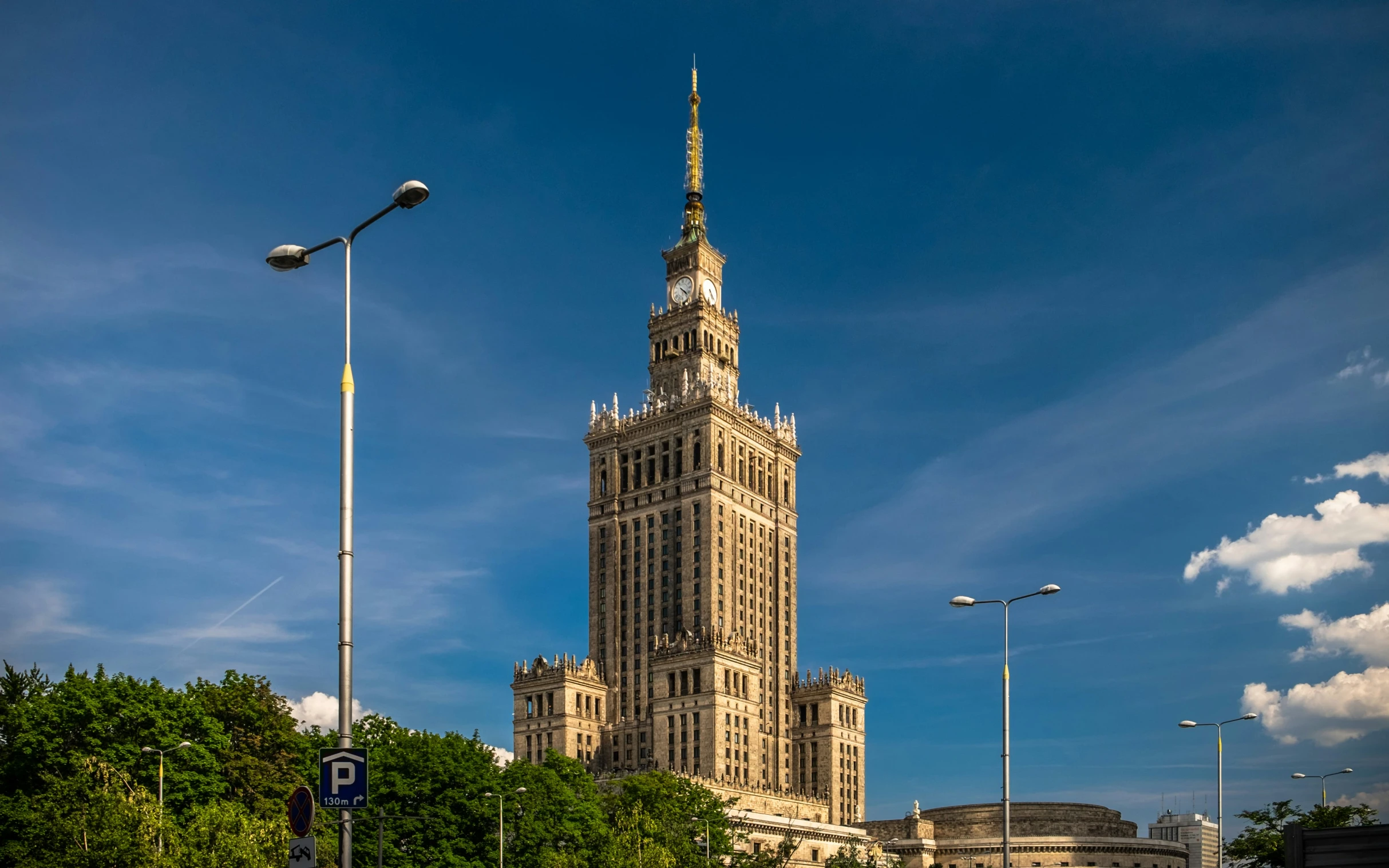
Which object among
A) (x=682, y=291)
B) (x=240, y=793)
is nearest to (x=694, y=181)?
(x=682, y=291)

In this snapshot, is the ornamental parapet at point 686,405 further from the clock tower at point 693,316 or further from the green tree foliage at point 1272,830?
the green tree foliage at point 1272,830

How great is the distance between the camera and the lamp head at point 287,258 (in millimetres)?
31844

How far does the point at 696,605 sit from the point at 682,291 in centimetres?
4934

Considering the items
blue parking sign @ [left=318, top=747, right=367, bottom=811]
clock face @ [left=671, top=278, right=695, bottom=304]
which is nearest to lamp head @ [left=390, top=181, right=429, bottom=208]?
blue parking sign @ [left=318, top=747, right=367, bottom=811]

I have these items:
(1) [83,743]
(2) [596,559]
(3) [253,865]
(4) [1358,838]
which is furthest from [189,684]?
(2) [596,559]

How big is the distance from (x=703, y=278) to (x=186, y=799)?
12467 centimetres

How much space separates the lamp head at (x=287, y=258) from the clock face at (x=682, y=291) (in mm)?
159710

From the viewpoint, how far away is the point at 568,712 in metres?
168

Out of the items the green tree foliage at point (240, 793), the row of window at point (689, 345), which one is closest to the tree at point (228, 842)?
the green tree foliage at point (240, 793)

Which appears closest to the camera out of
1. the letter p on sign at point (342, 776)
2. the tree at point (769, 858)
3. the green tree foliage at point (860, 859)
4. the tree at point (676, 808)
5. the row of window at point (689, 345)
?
the letter p on sign at point (342, 776)

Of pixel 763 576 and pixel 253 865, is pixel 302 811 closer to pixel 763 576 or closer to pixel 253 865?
pixel 253 865

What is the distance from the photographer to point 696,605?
559 feet

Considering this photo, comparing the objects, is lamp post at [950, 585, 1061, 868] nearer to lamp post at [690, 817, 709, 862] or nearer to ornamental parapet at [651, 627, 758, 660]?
lamp post at [690, 817, 709, 862]

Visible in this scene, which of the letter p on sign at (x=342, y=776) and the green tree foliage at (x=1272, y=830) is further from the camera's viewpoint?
the green tree foliage at (x=1272, y=830)
